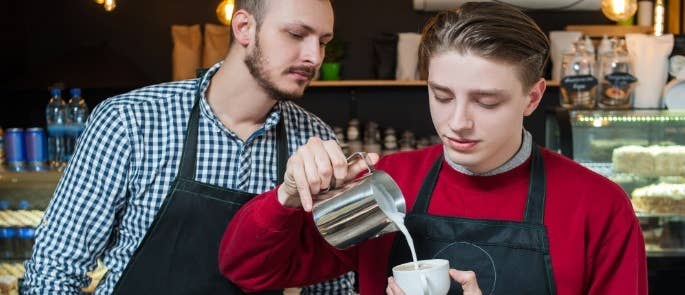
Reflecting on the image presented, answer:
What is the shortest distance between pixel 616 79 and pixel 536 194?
1923mm

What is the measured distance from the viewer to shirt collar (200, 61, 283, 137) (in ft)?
6.19

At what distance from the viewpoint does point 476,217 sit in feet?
5.03

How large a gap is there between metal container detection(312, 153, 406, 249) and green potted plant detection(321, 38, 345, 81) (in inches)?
147

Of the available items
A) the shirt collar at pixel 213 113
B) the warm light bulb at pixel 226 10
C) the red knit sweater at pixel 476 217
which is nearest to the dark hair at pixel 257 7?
the shirt collar at pixel 213 113

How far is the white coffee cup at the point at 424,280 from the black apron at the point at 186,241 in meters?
0.66

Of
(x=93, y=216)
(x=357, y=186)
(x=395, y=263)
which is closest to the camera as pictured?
(x=357, y=186)

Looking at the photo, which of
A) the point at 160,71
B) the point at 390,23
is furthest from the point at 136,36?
the point at 390,23

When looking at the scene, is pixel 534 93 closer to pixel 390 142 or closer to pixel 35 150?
pixel 35 150

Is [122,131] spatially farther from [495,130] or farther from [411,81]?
[411,81]

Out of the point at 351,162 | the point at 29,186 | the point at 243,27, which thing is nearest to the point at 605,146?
the point at 243,27

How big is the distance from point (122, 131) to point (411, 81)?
355 cm

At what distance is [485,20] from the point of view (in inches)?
55.4

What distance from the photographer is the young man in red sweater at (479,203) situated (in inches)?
54.4

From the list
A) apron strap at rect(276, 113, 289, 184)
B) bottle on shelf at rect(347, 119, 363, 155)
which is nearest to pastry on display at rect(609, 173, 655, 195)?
apron strap at rect(276, 113, 289, 184)
